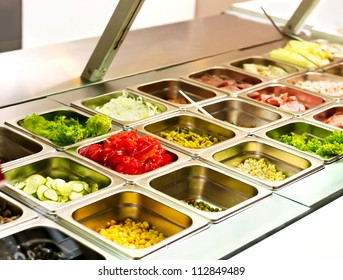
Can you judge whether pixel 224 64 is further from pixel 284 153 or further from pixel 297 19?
pixel 284 153

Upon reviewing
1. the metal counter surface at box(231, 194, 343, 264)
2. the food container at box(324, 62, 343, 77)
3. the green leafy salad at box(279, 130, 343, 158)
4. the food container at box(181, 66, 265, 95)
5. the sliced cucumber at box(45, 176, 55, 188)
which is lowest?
the metal counter surface at box(231, 194, 343, 264)

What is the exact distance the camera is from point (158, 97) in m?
2.37

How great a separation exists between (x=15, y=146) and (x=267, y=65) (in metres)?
1.14

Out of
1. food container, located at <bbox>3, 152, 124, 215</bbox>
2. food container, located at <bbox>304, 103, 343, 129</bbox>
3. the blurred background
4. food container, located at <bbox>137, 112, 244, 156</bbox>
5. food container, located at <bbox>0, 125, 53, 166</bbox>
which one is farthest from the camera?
the blurred background

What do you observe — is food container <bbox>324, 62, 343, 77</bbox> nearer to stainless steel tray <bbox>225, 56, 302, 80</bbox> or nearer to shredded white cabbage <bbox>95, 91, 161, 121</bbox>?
stainless steel tray <bbox>225, 56, 302, 80</bbox>

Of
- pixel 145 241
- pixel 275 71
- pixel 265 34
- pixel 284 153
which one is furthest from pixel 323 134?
pixel 265 34

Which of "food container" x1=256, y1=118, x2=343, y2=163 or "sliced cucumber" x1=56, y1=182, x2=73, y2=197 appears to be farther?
"food container" x1=256, y1=118, x2=343, y2=163

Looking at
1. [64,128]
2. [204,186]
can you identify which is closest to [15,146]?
[64,128]

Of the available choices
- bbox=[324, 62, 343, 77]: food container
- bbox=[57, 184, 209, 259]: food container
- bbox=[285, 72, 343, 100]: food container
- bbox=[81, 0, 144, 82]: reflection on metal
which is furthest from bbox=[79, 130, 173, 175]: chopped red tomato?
bbox=[324, 62, 343, 77]: food container

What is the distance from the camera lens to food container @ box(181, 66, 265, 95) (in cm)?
243

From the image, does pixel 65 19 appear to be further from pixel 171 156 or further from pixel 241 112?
pixel 171 156

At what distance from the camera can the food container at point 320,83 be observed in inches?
96.3

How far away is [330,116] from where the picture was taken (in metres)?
2.31

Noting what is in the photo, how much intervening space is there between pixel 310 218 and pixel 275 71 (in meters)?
1.10
